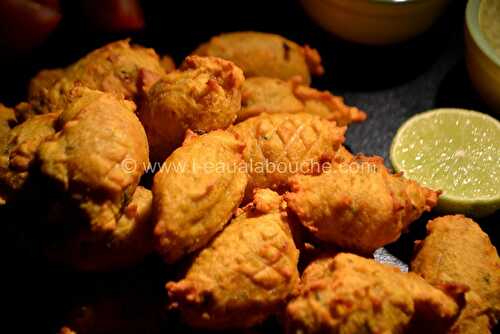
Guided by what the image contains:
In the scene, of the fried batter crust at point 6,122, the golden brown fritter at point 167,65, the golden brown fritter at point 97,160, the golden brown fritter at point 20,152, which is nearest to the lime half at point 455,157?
the golden brown fritter at point 167,65

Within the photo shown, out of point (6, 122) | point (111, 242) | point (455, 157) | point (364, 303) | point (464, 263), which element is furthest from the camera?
point (455, 157)

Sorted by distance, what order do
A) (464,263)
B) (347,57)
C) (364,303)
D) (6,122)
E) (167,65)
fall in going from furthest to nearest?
(347,57) < (167,65) < (6,122) < (464,263) < (364,303)

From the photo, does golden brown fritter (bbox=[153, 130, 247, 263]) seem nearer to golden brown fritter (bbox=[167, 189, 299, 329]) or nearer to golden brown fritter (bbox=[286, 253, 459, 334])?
golden brown fritter (bbox=[167, 189, 299, 329])

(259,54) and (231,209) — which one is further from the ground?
(259,54)

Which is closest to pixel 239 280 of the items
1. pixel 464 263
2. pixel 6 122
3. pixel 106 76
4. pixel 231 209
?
pixel 231 209

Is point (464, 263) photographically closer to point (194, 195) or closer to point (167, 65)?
point (194, 195)

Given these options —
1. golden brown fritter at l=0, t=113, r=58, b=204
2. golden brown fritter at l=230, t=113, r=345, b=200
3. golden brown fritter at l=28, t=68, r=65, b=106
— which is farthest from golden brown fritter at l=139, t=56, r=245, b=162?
golden brown fritter at l=28, t=68, r=65, b=106
